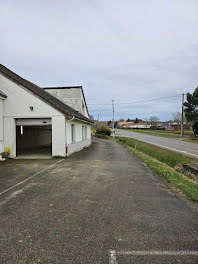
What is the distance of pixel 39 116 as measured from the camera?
35.8 feet

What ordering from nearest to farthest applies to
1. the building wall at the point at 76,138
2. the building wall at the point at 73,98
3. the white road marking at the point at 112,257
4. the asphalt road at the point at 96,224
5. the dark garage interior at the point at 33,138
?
the white road marking at the point at 112,257
the asphalt road at the point at 96,224
the building wall at the point at 76,138
the dark garage interior at the point at 33,138
the building wall at the point at 73,98

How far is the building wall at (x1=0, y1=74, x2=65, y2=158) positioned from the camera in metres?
10.9

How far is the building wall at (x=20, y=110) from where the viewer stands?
35.7ft

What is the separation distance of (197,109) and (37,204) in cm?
3560

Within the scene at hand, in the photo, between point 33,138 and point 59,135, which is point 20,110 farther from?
point 33,138

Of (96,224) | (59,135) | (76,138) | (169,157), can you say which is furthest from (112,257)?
(76,138)

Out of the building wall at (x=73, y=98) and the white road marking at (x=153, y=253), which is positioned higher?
the building wall at (x=73, y=98)

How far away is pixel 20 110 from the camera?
10.9m

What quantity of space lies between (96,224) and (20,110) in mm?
9879

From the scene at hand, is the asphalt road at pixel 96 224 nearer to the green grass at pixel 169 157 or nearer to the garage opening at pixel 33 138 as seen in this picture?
the green grass at pixel 169 157

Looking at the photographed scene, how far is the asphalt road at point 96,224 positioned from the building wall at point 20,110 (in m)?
5.78

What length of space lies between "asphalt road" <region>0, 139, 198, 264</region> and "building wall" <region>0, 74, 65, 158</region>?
227 inches

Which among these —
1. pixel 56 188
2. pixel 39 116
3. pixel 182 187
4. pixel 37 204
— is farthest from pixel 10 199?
pixel 39 116

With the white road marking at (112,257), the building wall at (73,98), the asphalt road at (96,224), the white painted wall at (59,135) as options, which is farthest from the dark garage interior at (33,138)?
the white road marking at (112,257)
